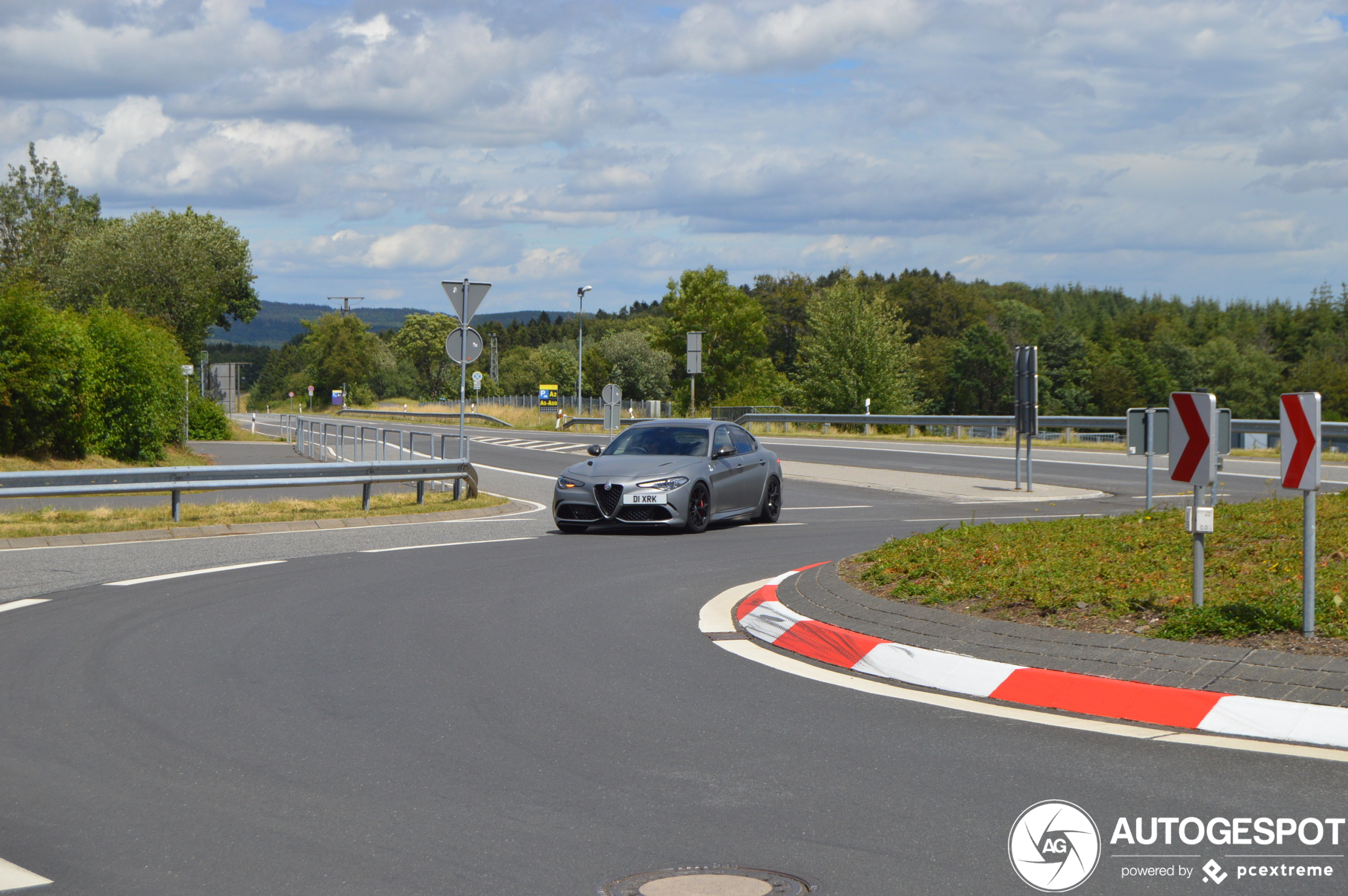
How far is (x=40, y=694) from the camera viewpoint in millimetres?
6531

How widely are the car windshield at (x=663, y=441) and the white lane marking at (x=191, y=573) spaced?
539cm

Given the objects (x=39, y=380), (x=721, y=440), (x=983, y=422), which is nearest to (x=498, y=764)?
(x=721, y=440)

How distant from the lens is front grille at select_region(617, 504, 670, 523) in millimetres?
15102

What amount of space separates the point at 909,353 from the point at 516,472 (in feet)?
213

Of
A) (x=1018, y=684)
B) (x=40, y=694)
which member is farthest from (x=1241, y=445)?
(x=40, y=694)

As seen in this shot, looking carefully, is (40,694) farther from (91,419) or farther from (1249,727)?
(91,419)

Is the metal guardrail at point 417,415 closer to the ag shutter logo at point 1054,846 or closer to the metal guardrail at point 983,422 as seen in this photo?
the metal guardrail at point 983,422

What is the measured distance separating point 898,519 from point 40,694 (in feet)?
43.9

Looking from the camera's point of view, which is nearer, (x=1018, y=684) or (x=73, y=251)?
(x=1018, y=684)

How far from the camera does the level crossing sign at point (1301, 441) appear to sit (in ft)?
20.5

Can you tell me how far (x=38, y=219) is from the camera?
91.3 m

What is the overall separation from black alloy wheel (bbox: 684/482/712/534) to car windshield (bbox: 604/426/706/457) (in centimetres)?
71

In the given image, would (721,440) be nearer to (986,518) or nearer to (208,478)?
(986,518)

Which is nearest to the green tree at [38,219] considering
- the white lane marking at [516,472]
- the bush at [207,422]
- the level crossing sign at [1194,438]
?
the bush at [207,422]
